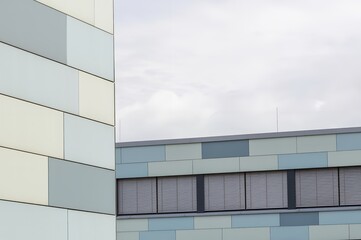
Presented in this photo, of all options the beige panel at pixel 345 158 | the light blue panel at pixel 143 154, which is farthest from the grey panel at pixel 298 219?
the light blue panel at pixel 143 154

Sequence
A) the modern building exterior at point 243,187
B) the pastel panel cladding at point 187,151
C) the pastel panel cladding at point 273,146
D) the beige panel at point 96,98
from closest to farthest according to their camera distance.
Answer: the beige panel at point 96,98 → the modern building exterior at point 243,187 → the pastel panel cladding at point 273,146 → the pastel panel cladding at point 187,151

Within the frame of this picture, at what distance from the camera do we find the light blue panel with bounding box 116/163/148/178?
111 ft

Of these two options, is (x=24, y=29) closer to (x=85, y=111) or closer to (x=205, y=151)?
(x=85, y=111)

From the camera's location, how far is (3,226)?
10109 millimetres

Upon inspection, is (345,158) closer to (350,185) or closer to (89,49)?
(350,185)

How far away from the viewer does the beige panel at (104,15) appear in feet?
39.6

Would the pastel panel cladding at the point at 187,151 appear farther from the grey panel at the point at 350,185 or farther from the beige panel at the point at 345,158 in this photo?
the grey panel at the point at 350,185

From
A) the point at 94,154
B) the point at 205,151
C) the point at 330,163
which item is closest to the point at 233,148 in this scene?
the point at 205,151

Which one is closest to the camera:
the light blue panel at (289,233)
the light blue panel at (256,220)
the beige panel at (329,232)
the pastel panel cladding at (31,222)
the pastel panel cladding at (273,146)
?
the pastel panel cladding at (31,222)

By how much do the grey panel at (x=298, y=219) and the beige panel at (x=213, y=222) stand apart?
1723 mm

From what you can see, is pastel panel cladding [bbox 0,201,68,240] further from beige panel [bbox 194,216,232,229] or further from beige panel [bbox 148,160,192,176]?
beige panel [bbox 148,160,192,176]

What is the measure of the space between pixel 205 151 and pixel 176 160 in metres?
0.96

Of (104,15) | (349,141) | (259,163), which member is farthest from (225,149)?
(104,15)

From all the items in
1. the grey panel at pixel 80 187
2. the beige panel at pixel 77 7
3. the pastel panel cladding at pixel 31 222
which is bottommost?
the pastel panel cladding at pixel 31 222
